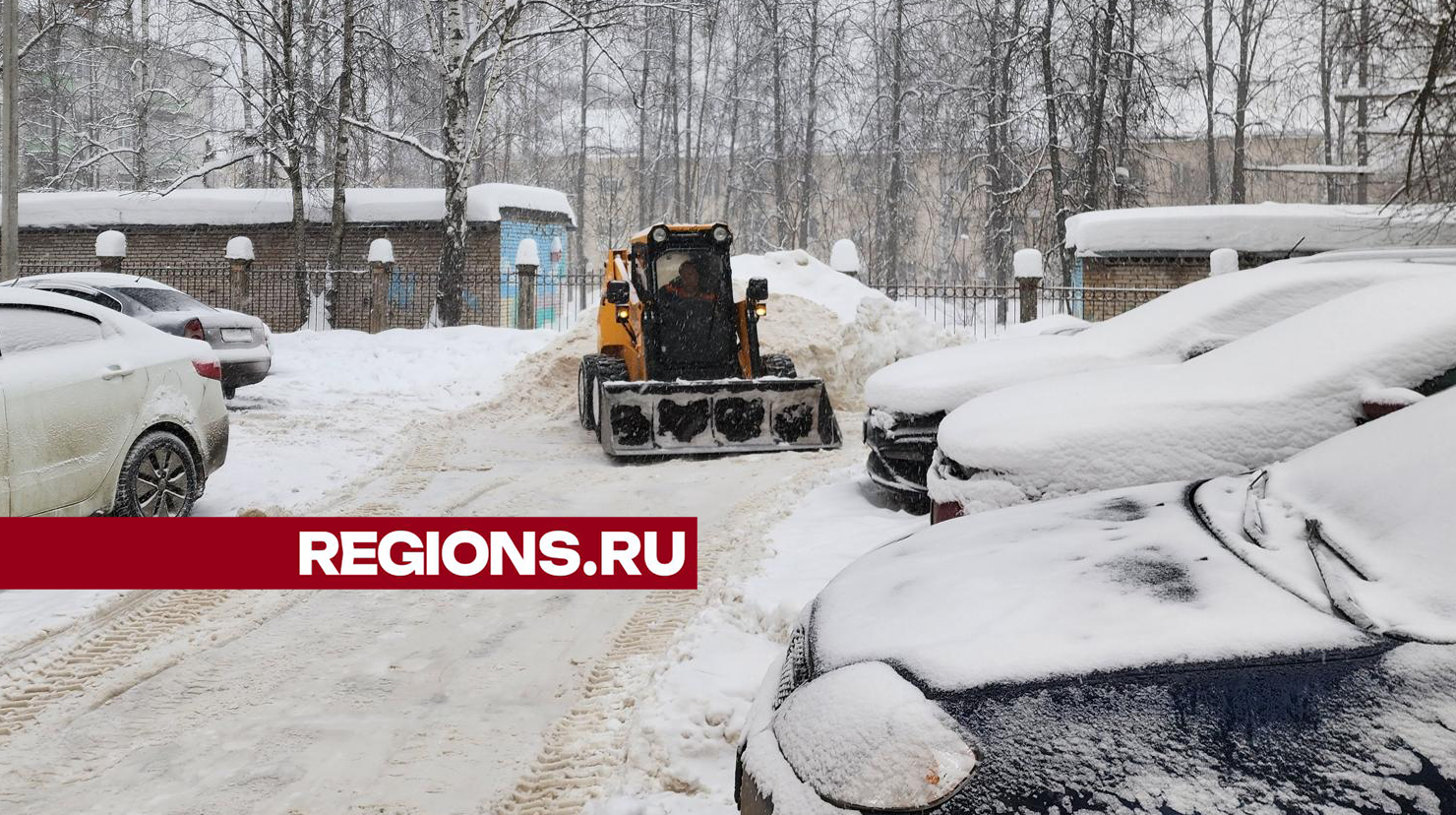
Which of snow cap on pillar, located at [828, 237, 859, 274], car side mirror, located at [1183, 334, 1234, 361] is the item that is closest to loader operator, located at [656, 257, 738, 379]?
car side mirror, located at [1183, 334, 1234, 361]

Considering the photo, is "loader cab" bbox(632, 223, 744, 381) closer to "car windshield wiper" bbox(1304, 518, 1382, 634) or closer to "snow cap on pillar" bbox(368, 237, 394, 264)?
"car windshield wiper" bbox(1304, 518, 1382, 634)

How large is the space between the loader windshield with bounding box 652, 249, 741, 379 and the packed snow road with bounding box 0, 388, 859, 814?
461 cm

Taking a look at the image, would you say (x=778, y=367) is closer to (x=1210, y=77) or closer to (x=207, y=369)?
(x=207, y=369)

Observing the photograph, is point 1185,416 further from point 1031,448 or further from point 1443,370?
point 1443,370

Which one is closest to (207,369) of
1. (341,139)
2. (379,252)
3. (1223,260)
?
(379,252)

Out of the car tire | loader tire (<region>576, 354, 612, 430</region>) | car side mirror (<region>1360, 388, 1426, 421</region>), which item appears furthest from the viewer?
loader tire (<region>576, 354, 612, 430</region>)

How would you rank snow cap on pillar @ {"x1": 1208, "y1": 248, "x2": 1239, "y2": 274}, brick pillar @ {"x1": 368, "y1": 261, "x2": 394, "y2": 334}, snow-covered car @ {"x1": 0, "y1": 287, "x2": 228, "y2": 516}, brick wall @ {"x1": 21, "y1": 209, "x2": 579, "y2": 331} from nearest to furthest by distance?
snow-covered car @ {"x1": 0, "y1": 287, "x2": 228, "y2": 516} → snow cap on pillar @ {"x1": 1208, "y1": 248, "x2": 1239, "y2": 274} → brick pillar @ {"x1": 368, "y1": 261, "x2": 394, "y2": 334} → brick wall @ {"x1": 21, "y1": 209, "x2": 579, "y2": 331}

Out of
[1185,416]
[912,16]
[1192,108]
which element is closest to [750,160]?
[912,16]

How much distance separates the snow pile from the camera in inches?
380

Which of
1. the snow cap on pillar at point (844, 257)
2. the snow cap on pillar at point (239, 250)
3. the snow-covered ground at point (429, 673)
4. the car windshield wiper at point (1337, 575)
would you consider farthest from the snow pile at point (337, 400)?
the car windshield wiper at point (1337, 575)

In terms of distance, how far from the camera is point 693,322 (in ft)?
39.7

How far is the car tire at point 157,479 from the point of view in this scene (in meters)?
7.05

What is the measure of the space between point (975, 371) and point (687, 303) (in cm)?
443

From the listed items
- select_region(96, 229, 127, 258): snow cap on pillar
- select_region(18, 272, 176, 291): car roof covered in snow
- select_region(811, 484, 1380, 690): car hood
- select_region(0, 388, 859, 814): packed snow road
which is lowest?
select_region(0, 388, 859, 814): packed snow road
